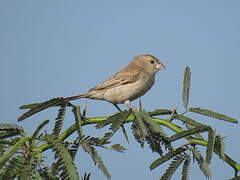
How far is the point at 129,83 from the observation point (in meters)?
7.71

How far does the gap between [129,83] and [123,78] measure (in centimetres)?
16

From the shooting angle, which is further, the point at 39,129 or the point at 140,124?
the point at 140,124

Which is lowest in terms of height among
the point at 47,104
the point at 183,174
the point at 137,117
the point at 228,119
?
the point at 183,174

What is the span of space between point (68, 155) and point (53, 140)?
15 cm

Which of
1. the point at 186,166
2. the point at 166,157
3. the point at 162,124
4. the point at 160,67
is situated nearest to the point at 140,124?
the point at 162,124

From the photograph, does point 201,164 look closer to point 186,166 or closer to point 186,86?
point 186,166

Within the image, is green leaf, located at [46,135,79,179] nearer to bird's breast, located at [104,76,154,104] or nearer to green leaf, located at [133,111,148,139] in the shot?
green leaf, located at [133,111,148,139]

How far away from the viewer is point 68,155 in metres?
2.32

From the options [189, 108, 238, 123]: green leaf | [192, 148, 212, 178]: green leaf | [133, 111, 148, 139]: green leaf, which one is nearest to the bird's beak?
[189, 108, 238, 123]: green leaf

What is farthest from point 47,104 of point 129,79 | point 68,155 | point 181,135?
point 129,79

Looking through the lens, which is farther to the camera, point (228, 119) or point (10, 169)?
point (228, 119)

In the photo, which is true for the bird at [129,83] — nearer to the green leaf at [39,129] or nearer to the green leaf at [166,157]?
the green leaf at [166,157]

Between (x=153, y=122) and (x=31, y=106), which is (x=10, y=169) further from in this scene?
(x=153, y=122)

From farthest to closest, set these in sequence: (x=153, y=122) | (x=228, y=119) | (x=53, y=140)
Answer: (x=228, y=119) → (x=153, y=122) → (x=53, y=140)
